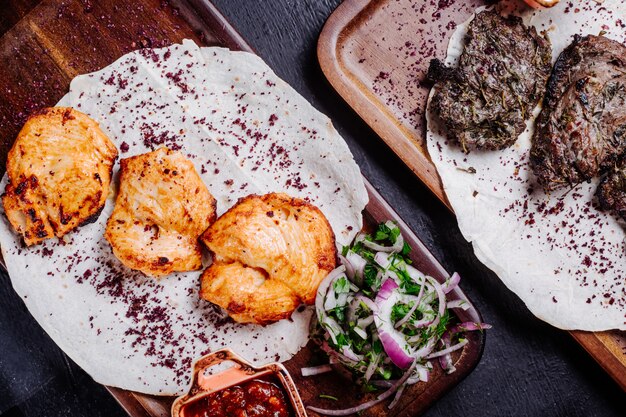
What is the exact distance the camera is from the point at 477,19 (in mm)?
Result: 3863

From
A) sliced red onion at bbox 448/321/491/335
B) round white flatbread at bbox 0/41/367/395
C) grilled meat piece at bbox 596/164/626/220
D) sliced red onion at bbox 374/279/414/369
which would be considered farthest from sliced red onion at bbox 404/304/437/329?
grilled meat piece at bbox 596/164/626/220

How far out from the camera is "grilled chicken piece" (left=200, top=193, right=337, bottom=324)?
352cm

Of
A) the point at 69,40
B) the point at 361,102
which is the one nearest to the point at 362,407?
the point at 361,102

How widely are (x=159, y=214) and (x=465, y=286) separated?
7.04 feet

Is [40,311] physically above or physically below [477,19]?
above

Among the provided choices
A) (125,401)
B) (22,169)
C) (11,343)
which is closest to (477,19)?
(22,169)

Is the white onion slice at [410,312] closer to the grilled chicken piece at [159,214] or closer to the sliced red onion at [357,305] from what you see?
the sliced red onion at [357,305]

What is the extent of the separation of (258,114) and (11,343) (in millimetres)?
2511

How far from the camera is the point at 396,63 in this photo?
3.96 metres

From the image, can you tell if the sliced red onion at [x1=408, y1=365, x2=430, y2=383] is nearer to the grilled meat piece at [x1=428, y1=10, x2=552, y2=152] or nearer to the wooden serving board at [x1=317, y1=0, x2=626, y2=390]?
the wooden serving board at [x1=317, y1=0, x2=626, y2=390]

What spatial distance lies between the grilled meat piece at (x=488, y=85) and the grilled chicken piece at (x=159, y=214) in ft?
5.56

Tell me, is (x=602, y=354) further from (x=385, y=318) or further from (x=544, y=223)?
(x=385, y=318)

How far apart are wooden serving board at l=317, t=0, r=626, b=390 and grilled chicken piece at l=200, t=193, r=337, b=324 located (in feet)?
2.64

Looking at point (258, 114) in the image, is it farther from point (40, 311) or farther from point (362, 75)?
point (40, 311)
